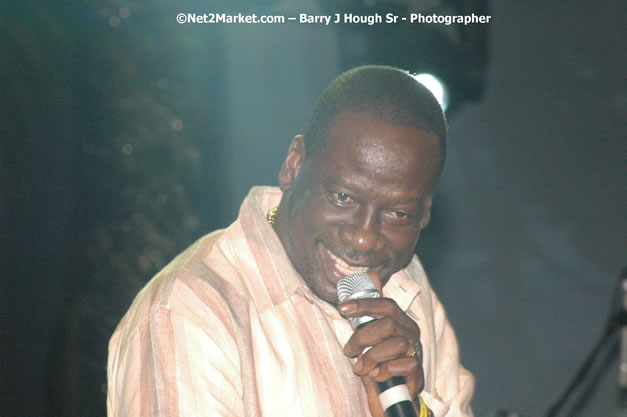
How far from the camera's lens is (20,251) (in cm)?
228

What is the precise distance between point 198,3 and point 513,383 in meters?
2.74

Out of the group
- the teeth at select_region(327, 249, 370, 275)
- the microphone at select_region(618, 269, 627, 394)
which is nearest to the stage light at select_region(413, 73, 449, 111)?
the microphone at select_region(618, 269, 627, 394)

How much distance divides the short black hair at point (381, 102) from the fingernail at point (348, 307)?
46 cm

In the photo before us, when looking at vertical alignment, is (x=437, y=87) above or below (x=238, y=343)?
above

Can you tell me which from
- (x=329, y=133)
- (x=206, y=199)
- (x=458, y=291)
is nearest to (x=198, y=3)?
(x=206, y=199)

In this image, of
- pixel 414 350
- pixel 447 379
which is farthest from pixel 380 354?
pixel 447 379

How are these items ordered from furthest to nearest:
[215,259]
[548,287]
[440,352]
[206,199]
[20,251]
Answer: [548,287], [206,199], [20,251], [440,352], [215,259]

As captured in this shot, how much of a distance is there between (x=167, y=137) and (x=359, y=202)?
1048 mm

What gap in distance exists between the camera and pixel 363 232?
1568mm

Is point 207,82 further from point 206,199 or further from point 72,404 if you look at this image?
point 72,404

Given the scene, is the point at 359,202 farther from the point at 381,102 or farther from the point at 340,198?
the point at 381,102

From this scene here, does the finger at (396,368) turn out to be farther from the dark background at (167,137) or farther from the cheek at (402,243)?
the dark background at (167,137)

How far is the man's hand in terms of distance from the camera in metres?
1.30

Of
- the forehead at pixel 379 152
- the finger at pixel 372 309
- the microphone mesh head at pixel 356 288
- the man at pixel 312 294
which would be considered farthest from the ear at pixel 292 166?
the finger at pixel 372 309
